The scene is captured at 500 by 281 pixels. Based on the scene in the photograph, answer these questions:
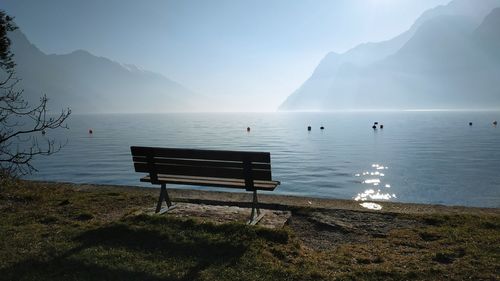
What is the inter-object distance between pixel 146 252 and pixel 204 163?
2.33m

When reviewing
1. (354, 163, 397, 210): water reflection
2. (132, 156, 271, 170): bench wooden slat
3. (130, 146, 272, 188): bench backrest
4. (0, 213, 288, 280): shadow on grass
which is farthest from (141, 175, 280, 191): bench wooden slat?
(354, 163, 397, 210): water reflection

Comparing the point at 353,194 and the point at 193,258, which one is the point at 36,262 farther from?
the point at 353,194

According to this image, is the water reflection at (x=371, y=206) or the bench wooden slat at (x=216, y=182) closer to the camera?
the bench wooden slat at (x=216, y=182)

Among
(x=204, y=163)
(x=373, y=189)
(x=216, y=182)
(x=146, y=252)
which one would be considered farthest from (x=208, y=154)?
(x=373, y=189)

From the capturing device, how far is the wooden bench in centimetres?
769

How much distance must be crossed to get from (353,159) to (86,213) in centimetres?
2805

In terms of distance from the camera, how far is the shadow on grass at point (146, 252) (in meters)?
5.43

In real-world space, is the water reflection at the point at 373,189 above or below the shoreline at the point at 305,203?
below

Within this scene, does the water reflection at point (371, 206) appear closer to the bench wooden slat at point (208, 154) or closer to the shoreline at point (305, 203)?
the shoreline at point (305, 203)

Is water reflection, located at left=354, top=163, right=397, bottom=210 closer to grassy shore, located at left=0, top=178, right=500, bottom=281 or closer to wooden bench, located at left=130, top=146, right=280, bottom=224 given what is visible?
grassy shore, located at left=0, top=178, right=500, bottom=281

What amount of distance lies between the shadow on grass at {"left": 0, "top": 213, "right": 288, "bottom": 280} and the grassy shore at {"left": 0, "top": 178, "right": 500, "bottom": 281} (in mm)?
16

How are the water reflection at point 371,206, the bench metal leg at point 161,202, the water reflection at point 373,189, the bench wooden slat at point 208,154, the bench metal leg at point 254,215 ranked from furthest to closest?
the water reflection at point 373,189
the water reflection at point 371,206
the bench metal leg at point 161,202
the bench metal leg at point 254,215
the bench wooden slat at point 208,154

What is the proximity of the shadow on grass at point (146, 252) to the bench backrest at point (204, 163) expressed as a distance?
1037 mm

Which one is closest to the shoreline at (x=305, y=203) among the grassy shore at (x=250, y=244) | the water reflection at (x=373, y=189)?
the grassy shore at (x=250, y=244)
